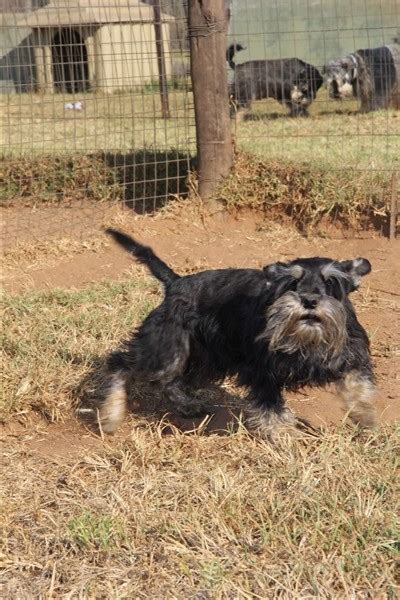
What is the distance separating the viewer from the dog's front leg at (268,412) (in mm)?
4593

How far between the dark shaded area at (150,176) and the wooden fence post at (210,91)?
0.34m

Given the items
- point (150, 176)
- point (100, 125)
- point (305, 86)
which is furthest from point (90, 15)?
point (305, 86)

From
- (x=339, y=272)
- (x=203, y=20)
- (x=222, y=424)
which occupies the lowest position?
(x=222, y=424)

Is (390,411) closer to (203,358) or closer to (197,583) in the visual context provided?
(203,358)

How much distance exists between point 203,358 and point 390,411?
1.10 meters

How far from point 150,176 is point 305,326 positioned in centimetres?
566

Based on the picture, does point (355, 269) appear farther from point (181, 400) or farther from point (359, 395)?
point (181, 400)

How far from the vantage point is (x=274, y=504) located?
3.86m

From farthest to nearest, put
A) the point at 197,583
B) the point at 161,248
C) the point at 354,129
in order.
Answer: the point at 354,129, the point at 161,248, the point at 197,583

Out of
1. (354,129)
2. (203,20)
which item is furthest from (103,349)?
(354,129)

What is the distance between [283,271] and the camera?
430 cm

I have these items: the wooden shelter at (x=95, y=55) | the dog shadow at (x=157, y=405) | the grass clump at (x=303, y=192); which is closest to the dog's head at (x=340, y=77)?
the wooden shelter at (x=95, y=55)

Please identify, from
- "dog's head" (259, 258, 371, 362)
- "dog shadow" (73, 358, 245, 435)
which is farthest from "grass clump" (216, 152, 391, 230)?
"dog's head" (259, 258, 371, 362)

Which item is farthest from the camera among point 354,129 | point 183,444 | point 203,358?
point 354,129
